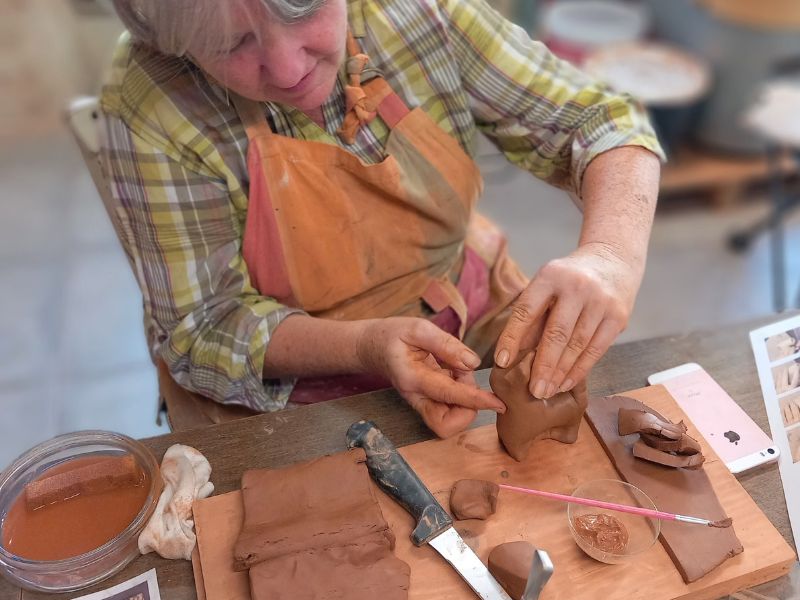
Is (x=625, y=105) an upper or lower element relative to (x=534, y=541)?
upper

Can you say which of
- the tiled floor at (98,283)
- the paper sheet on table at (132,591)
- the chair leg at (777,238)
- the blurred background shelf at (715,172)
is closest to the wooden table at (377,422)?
the paper sheet on table at (132,591)

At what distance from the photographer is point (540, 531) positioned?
1005 mm

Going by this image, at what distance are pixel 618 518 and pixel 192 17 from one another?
93 cm

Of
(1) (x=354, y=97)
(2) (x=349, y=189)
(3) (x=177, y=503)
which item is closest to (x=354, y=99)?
(1) (x=354, y=97)

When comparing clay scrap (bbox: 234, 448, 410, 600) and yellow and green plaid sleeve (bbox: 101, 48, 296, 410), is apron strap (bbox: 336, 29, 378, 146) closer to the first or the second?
yellow and green plaid sleeve (bbox: 101, 48, 296, 410)

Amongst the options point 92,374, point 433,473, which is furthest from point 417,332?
point 92,374

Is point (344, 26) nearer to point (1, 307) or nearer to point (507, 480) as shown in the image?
point (507, 480)

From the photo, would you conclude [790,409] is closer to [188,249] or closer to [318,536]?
[318,536]

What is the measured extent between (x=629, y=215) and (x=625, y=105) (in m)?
0.27

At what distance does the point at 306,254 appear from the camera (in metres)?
1.30

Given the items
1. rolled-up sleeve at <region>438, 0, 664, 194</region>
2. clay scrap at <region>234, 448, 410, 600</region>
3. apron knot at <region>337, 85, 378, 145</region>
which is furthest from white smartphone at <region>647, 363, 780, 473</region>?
apron knot at <region>337, 85, 378, 145</region>

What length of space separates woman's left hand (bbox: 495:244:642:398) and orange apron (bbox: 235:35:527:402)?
1.18 ft

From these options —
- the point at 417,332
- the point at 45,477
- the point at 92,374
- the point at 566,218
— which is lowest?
the point at 92,374

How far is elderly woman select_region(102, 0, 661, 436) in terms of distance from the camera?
109cm
